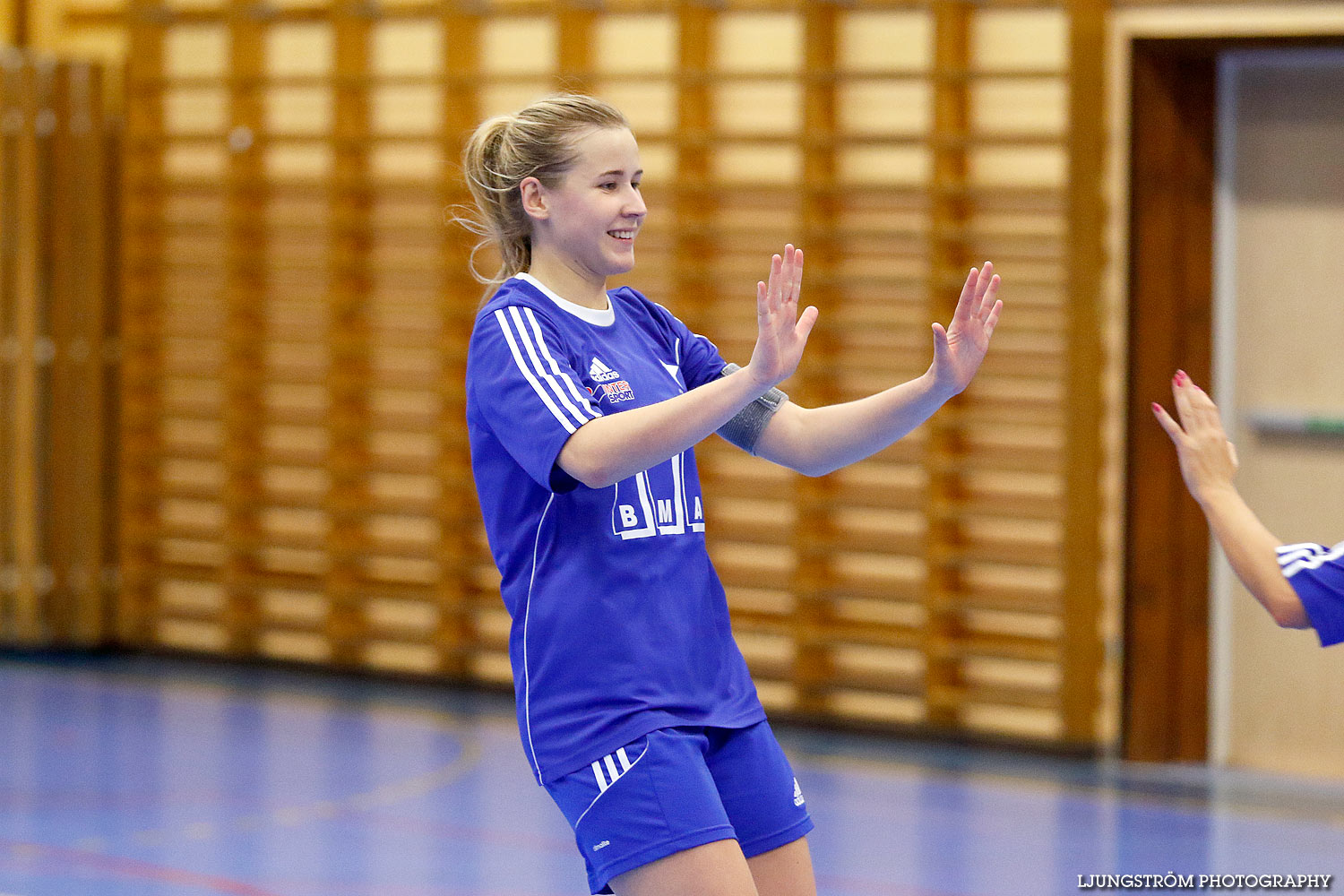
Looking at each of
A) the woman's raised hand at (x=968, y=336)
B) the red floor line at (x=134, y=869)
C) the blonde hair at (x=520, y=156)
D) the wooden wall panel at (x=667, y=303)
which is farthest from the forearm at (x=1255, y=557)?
the wooden wall panel at (x=667, y=303)

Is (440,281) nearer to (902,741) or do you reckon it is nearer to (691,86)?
(691,86)

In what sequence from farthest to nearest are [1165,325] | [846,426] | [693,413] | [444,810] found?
[1165,325] < [444,810] < [846,426] < [693,413]

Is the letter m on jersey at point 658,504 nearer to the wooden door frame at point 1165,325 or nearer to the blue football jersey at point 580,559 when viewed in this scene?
the blue football jersey at point 580,559

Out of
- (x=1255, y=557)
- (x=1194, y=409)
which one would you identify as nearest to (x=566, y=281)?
(x=1194, y=409)

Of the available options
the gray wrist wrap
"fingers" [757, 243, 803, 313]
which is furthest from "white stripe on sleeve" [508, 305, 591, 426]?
the gray wrist wrap

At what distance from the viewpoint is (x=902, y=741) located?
229 inches

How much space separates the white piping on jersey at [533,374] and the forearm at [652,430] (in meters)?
0.02

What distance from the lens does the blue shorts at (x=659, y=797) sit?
6.30 ft

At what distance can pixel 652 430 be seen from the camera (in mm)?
1820

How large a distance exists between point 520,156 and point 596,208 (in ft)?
0.41

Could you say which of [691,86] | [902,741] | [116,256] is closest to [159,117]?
[116,256]

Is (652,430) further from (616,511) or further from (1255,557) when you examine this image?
(1255,557)

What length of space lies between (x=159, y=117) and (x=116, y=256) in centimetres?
65

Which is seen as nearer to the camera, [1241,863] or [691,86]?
[1241,863]
